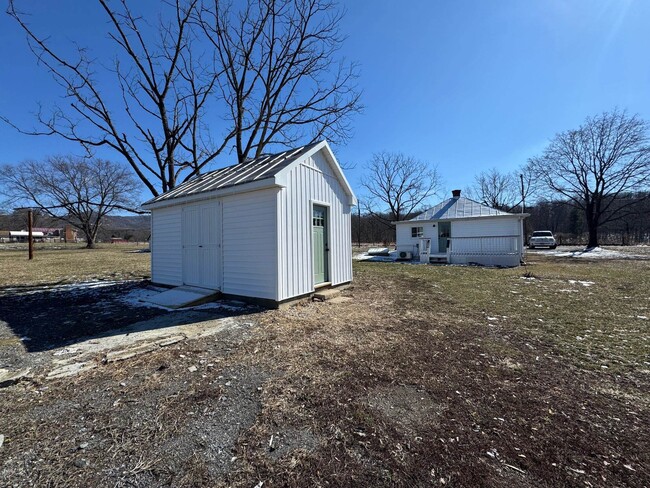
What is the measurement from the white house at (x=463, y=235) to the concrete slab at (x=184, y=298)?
13.1 metres

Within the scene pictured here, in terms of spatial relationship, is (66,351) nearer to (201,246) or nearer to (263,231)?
(263,231)

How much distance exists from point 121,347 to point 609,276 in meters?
14.6

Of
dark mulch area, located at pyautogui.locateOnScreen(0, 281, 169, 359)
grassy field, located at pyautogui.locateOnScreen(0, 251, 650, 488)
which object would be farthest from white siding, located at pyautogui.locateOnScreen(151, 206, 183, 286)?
grassy field, located at pyautogui.locateOnScreen(0, 251, 650, 488)

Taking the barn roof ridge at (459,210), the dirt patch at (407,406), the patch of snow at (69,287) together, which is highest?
the barn roof ridge at (459,210)

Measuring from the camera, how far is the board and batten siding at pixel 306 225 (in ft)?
19.7

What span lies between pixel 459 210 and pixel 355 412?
58.2 feet

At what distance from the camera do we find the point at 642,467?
1.90m

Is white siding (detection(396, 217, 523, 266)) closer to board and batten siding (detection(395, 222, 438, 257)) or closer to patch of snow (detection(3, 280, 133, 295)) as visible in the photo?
board and batten siding (detection(395, 222, 438, 257))

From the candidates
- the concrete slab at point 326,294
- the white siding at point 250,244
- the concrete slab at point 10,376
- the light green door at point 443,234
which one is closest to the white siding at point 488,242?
the light green door at point 443,234

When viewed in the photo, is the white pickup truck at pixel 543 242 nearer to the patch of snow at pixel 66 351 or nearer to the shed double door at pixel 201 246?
the shed double door at pixel 201 246

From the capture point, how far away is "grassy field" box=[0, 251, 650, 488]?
1849 mm

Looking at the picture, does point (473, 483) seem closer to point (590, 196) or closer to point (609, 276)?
point (609, 276)

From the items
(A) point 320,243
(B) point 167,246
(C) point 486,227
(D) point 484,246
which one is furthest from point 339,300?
(C) point 486,227

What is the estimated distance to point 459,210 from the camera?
17.9 metres
